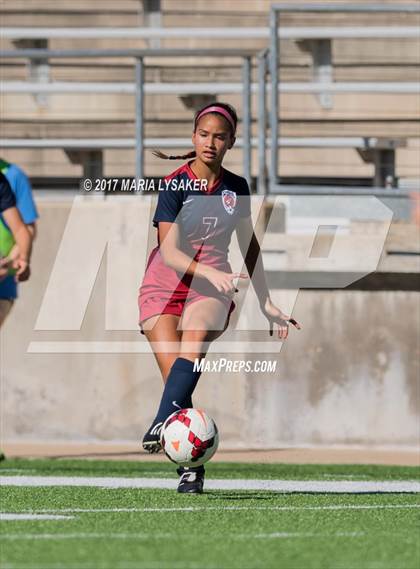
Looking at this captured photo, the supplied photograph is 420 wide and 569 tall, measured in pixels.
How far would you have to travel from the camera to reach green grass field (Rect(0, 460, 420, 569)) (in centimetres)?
591

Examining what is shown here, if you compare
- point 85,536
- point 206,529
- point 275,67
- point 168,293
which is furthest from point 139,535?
point 275,67

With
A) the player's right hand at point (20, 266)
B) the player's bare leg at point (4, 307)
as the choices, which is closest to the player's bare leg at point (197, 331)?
the player's right hand at point (20, 266)

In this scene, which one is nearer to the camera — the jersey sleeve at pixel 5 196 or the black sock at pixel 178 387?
the black sock at pixel 178 387

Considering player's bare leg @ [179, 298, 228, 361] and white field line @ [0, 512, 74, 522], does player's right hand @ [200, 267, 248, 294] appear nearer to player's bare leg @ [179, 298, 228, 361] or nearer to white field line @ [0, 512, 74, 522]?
player's bare leg @ [179, 298, 228, 361]

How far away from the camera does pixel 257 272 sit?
9.07 m

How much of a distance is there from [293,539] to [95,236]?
7.88 metres

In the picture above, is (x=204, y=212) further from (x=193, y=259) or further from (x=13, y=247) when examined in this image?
(x=13, y=247)

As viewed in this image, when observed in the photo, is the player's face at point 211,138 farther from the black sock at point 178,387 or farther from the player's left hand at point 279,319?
the black sock at point 178,387

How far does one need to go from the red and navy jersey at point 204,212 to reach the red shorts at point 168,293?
0.16 meters

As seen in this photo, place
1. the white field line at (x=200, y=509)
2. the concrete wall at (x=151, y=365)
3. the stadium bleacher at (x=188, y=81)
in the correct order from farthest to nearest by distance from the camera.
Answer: the stadium bleacher at (x=188, y=81), the concrete wall at (x=151, y=365), the white field line at (x=200, y=509)

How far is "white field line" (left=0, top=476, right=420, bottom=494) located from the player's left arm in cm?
136

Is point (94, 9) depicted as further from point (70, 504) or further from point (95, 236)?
point (70, 504)

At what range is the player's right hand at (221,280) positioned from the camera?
321 inches

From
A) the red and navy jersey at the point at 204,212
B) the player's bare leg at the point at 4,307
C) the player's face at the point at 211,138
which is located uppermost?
the player's face at the point at 211,138
